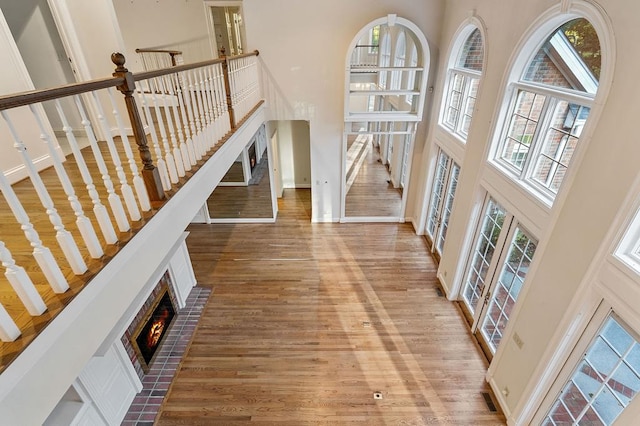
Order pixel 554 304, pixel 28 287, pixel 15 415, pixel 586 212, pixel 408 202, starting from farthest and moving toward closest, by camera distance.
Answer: pixel 408 202 < pixel 554 304 < pixel 586 212 < pixel 28 287 < pixel 15 415

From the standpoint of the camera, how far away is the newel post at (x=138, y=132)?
6.81 ft

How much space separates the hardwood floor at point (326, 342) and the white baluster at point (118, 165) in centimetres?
303

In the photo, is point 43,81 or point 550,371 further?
point 43,81

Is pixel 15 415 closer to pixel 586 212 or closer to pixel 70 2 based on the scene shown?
pixel 586 212

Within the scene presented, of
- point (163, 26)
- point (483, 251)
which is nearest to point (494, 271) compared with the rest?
point (483, 251)

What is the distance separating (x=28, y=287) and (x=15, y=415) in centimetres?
55

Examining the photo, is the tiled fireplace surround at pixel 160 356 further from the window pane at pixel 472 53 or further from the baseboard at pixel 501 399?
the window pane at pixel 472 53

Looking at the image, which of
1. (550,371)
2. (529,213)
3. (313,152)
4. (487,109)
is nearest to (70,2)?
(313,152)

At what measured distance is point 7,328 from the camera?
1.39 m

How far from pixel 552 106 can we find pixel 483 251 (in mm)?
2251

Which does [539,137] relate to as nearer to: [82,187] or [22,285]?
[22,285]

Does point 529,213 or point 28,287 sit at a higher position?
point 28,287

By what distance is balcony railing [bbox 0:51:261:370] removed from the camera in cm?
148

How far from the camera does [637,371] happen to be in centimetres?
235
